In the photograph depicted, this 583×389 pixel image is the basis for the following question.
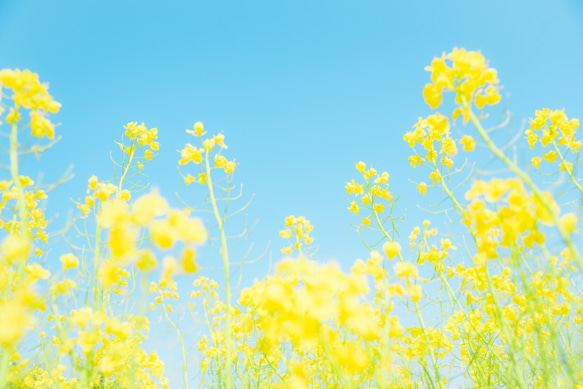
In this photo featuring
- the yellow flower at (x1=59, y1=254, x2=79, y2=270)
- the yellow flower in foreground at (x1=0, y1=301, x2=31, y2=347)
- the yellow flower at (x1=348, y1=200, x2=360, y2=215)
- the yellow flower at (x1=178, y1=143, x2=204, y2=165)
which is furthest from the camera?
the yellow flower at (x1=348, y1=200, x2=360, y2=215)

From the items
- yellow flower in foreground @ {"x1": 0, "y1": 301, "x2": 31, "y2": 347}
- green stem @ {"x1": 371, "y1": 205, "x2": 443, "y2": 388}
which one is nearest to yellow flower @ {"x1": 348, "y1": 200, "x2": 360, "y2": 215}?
green stem @ {"x1": 371, "y1": 205, "x2": 443, "y2": 388}

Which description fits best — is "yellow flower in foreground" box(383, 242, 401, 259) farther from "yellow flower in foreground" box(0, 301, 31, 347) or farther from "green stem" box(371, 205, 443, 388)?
"yellow flower in foreground" box(0, 301, 31, 347)

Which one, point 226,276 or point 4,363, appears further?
point 226,276

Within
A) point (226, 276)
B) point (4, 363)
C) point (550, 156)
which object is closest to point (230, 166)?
point (226, 276)

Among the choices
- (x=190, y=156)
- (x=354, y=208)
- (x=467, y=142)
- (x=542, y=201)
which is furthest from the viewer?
(x=354, y=208)

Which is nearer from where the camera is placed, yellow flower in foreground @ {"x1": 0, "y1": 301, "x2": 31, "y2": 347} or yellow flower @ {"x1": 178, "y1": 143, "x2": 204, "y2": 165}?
yellow flower in foreground @ {"x1": 0, "y1": 301, "x2": 31, "y2": 347}

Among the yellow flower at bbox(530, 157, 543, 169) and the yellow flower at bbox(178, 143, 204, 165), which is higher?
the yellow flower at bbox(530, 157, 543, 169)

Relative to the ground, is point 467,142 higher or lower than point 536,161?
lower

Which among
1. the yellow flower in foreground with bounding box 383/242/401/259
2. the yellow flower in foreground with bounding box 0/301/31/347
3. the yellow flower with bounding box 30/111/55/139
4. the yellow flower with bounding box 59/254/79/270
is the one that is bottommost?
the yellow flower in foreground with bounding box 0/301/31/347

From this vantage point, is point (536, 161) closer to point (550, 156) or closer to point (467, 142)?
point (550, 156)

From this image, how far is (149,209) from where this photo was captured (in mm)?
1641

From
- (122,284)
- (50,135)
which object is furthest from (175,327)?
(50,135)

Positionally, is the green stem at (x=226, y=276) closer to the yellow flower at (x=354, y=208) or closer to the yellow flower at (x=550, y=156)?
the yellow flower at (x=354, y=208)

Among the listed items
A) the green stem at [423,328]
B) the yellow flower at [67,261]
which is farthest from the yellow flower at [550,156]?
the yellow flower at [67,261]
